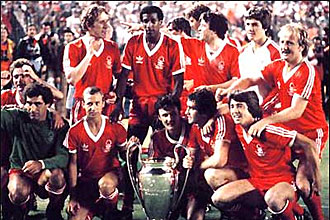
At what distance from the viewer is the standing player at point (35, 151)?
4.88 metres

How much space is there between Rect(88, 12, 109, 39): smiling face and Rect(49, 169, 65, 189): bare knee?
769mm

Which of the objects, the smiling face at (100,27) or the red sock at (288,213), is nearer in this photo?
the red sock at (288,213)

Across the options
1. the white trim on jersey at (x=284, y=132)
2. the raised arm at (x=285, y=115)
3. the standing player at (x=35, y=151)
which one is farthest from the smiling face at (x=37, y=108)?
the white trim on jersey at (x=284, y=132)

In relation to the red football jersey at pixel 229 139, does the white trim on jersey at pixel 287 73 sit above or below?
above

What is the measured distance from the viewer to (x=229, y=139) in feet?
15.6

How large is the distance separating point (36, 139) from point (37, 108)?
17 centimetres

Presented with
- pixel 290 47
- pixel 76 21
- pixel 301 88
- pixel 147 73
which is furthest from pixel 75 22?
pixel 301 88

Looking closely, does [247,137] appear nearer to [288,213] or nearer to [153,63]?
[288,213]

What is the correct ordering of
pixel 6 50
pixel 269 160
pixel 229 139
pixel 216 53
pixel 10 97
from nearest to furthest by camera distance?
pixel 269 160 → pixel 229 139 → pixel 216 53 → pixel 10 97 → pixel 6 50

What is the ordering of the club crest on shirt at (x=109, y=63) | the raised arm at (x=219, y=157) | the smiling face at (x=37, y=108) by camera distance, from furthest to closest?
the club crest on shirt at (x=109, y=63) < the smiling face at (x=37, y=108) < the raised arm at (x=219, y=157)

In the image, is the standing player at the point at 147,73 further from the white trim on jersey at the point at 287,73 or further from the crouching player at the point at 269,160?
the white trim on jersey at the point at 287,73

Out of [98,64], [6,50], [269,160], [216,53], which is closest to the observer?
[269,160]

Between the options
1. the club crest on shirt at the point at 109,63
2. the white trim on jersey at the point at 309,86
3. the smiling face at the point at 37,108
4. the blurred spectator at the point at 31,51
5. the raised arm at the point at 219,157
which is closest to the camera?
the white trim on jersey at the point at 309,86

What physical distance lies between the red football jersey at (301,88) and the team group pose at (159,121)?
1 centimetres
